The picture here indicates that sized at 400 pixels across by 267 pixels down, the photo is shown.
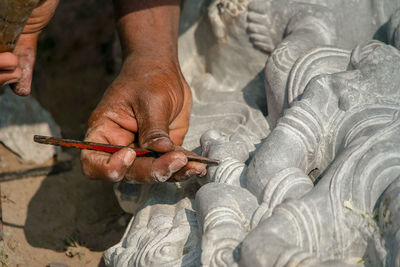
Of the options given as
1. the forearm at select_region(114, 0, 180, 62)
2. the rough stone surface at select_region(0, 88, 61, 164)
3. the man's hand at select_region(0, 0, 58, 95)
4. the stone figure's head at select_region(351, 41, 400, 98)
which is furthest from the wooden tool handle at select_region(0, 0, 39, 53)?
the rough stone surface at select_region(0, 88, 61, 164)

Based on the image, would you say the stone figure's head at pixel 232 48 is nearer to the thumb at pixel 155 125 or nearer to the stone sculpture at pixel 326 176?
the thumb at pixel 155 125

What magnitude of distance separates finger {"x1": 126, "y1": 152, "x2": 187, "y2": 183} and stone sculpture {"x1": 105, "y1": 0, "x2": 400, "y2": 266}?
0.52 ft

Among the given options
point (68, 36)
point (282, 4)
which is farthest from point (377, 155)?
point (68, 36)

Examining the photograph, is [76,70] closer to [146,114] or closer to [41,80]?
[41,80]

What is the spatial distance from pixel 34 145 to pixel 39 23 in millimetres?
1201

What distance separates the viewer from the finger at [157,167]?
2.10 meters

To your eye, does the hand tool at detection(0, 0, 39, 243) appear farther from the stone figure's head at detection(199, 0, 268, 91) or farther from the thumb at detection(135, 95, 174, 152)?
the stone figure's head at detection(199, 0, 268, 91)

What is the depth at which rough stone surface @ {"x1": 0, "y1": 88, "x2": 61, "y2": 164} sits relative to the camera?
346cm

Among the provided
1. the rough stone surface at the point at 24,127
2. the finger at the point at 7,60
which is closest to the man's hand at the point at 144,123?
the finger at the point at 7,60

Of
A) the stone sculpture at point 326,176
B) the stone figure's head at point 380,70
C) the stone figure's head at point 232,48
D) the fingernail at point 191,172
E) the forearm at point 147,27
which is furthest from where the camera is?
the stone figure's head at point 232,48

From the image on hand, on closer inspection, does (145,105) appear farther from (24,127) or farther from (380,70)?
(24,127)

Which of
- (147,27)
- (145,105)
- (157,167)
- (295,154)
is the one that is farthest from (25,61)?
(295,154)

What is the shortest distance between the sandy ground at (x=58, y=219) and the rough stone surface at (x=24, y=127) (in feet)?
0.29

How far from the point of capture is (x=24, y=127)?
11.5 ft
